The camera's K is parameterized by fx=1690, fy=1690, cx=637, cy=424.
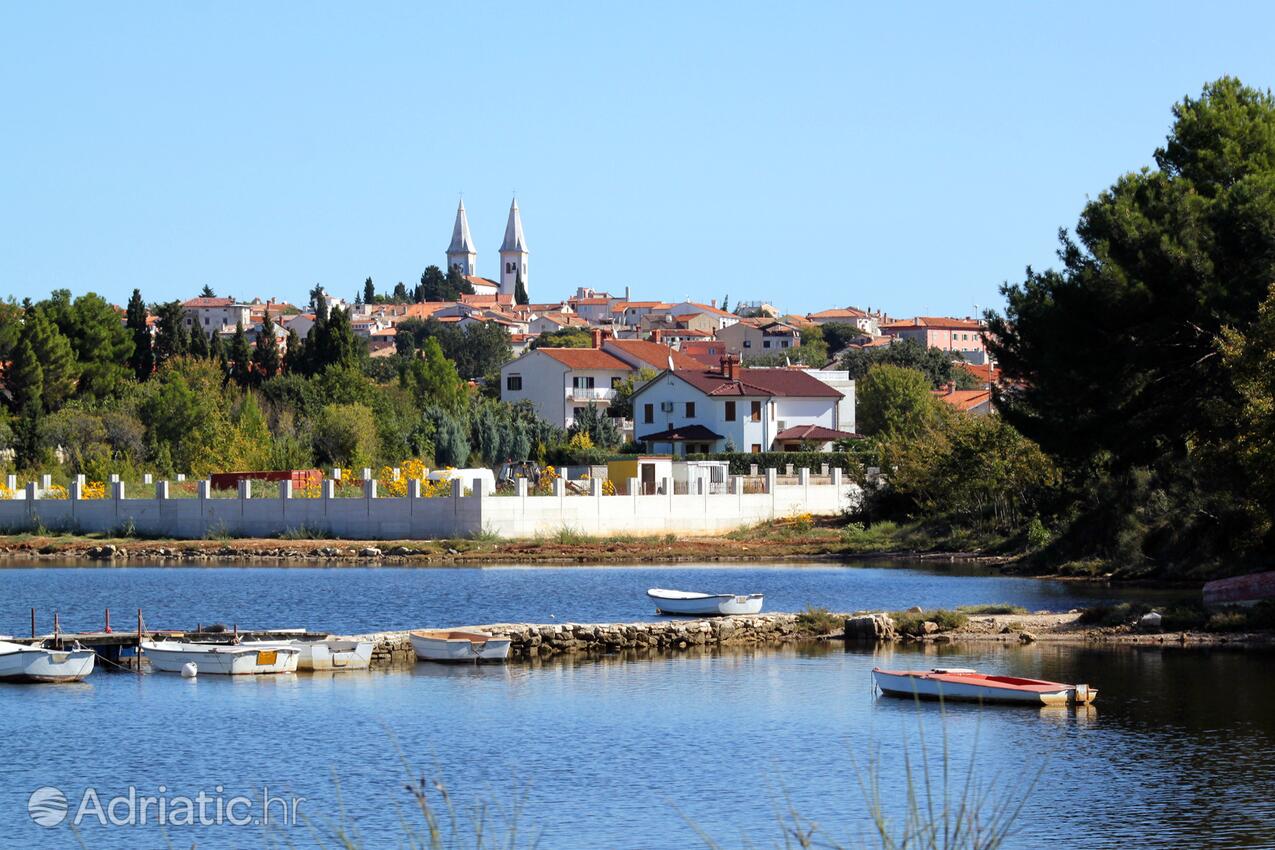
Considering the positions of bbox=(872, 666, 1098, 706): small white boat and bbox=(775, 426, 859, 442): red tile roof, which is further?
bbox=(775, 426, 859, 442): red tile roof

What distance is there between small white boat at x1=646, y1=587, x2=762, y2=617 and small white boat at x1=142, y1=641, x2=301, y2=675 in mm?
12150

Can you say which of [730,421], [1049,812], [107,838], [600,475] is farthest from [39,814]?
[730,421]

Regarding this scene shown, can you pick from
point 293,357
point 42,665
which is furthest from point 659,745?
point 293,357

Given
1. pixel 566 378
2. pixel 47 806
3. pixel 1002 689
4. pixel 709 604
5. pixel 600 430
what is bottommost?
pixel 47 806

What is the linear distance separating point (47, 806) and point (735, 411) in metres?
75.0

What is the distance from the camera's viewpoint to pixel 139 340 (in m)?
108

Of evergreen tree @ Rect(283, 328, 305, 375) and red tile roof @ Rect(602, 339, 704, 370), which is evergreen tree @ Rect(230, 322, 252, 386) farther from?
red tile roof @ Rect(602, 339, 704, 370)

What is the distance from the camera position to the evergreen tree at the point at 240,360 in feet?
363

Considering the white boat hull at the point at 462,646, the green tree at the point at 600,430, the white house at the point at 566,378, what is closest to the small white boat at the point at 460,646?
the white boat hull at the point at 462,646

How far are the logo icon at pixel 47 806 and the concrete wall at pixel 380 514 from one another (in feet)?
139

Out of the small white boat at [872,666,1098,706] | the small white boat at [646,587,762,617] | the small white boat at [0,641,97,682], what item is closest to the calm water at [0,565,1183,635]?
the small white boat at [646,587,762,617]

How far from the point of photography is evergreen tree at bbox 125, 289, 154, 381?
107 m

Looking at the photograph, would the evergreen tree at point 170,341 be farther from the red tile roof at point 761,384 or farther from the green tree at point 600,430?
the red tile roof at point 761,384

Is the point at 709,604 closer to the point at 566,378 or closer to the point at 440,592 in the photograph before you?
the point at 440,592
